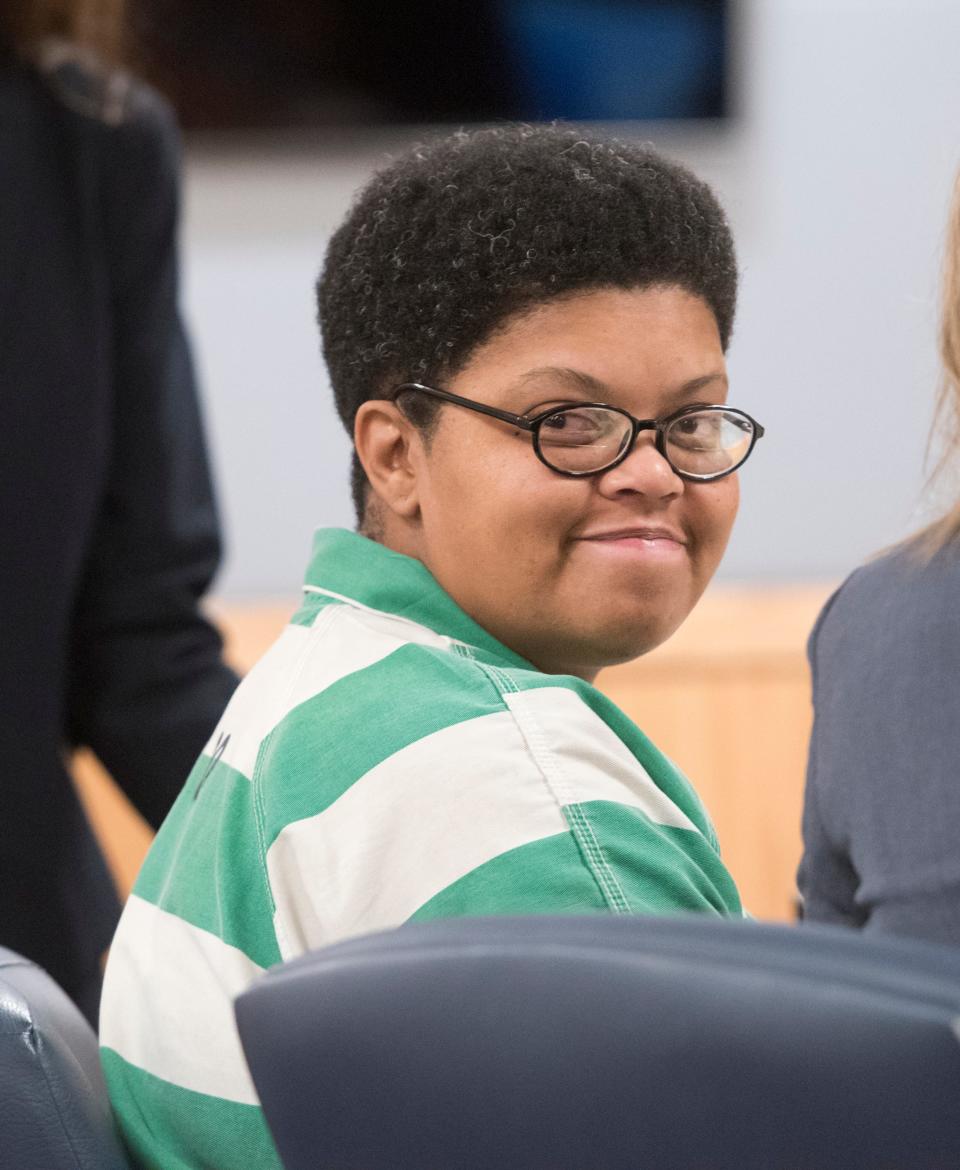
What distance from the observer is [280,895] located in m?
0.70

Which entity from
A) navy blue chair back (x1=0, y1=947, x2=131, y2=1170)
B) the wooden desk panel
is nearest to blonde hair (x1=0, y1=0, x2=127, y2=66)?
navy blue chair back (x1=0, y1=947, x2=131, y2=1170)

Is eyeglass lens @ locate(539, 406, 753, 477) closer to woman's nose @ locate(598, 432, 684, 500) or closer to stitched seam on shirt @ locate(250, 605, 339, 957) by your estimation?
woman's nose @ locate(598, 432, 684, 500)

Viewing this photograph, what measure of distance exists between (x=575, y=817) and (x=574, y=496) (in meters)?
0.18

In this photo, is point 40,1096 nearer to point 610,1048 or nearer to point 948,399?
point 610,1048

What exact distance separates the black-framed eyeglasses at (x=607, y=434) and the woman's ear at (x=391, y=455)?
3 centimetres

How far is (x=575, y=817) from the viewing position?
26.2 inches

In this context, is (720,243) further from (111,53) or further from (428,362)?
(111,53)

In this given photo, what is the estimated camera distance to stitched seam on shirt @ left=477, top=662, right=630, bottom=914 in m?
0.65

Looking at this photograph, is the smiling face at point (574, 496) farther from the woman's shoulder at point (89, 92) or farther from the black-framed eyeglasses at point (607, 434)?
the woman's shoulder at point (89, 92)

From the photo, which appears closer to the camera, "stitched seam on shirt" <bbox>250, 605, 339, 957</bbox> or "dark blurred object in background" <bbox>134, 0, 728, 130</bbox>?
"stitched seam on shirt" <bbox>250, 605, 339, 957</bbox>

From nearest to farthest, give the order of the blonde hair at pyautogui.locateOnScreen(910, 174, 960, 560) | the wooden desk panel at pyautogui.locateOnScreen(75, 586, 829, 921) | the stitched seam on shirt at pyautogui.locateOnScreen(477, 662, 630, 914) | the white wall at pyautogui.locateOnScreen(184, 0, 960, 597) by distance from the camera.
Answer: the stitched seam on shirt at pyautogui.locateOnScreen(477, 662, 630, 914), the blonde hair at pyautogui.locateOnScreen(910, 174, 960, 560), the wooden desk panel at pyautogui.locateOnScreen(75, 586, 829, 921), the white wall at pyautogui.locateOnScreen(184, 0, 960, 597)

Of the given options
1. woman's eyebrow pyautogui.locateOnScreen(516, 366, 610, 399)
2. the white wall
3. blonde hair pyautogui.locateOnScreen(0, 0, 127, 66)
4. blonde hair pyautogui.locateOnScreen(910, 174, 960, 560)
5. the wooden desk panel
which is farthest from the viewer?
the white wall

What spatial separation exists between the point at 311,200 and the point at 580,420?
2.31 metres

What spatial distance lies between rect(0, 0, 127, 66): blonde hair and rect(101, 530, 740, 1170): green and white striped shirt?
57 centimetres
